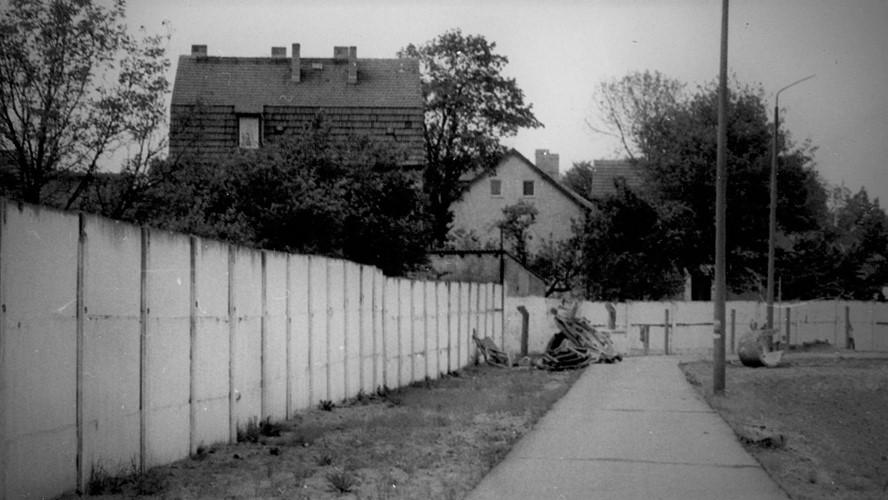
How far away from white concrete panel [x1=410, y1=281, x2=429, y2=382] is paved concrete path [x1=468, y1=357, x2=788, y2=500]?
14.9ft

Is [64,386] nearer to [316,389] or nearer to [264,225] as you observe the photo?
[316,389]

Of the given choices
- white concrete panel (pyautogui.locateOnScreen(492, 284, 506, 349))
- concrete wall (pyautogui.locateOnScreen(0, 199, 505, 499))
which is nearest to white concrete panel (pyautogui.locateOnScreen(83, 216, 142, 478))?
concrete wall (pyautogui.locateOnScreen(0, 199, 505, 499))

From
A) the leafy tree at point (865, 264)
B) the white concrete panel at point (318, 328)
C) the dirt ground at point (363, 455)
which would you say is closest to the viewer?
the dirt ground at point (363, 455)

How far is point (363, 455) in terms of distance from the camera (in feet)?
39.7

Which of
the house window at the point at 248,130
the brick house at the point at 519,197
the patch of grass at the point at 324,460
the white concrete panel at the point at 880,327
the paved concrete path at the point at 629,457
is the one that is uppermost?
the house window at the point at 248,130

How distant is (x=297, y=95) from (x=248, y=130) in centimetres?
329

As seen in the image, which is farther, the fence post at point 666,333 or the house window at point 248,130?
the house window at point 248,130

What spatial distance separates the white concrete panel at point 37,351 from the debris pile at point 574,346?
74.1 ft

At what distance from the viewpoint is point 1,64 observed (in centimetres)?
2012

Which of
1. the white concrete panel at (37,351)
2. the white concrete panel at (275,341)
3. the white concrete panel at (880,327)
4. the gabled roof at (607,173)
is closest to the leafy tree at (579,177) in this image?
the gabled roof at (607,173)

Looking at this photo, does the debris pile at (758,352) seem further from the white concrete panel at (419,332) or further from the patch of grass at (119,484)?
the patch of grass at (119,484)

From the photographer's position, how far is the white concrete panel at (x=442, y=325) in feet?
84.9

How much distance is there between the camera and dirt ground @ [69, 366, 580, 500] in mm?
9797

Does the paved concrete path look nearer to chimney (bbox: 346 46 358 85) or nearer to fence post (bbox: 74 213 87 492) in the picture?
fence post (bbox: 74 213 87 492)
